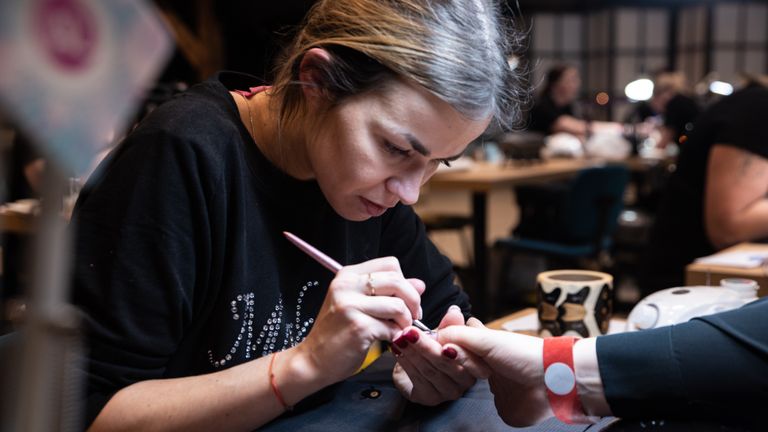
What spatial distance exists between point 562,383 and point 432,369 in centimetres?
18

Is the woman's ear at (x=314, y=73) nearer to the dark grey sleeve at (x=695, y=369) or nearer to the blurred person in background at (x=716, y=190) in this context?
the dark grey sleeve at (x=695, y=369)

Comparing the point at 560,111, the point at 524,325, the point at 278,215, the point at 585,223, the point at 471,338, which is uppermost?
the point at 560,111

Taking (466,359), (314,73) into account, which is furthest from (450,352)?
(314,73)

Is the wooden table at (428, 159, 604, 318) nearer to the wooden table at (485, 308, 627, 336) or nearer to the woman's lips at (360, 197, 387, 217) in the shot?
the wooden table at (485, 308, 627, 336)

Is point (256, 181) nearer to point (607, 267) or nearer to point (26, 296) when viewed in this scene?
point (26, 296)

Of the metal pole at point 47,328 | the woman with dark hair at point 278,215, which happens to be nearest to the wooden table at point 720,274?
the woman with dark hair at point 278,215

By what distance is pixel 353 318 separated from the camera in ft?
2.96

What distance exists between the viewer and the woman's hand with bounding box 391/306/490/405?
1.03 meters

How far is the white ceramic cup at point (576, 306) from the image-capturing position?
4.45ft

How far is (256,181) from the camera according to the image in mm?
1067

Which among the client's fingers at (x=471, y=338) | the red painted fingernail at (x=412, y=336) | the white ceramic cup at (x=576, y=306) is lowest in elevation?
the white ceramic cup at (x=576, y=306)

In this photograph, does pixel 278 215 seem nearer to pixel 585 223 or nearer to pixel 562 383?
pixel 562 383

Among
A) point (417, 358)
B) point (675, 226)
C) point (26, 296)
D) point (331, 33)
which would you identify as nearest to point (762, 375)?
point (417, 358)

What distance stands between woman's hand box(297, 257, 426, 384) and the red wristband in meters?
0.19
